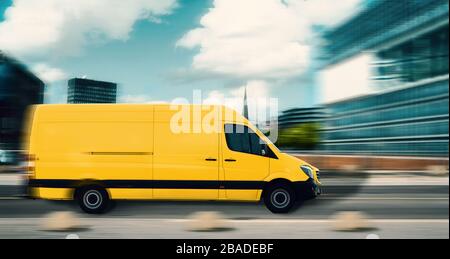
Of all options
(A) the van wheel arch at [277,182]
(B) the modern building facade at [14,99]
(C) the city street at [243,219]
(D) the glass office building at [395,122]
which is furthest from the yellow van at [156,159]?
(D) the glass office building at [395,122]

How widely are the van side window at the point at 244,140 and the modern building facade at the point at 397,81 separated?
54.0 metres

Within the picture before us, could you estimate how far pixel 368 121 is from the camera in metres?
77.9

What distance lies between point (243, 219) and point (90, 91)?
15.1ft

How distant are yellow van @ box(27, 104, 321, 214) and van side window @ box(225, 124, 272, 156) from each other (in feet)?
0.07

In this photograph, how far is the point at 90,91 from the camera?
1040 centimetres

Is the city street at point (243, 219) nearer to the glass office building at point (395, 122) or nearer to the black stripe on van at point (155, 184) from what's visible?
the black stripe on van at point (155, 184)

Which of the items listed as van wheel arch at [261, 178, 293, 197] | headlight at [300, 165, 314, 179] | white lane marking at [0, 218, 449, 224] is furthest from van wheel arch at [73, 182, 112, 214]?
headlight at [300, 165, 314, 179]

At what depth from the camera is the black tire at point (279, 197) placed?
10070mm

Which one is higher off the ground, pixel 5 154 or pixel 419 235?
pixel 5 154

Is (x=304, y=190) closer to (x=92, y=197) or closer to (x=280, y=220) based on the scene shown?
(x=280, y=220)

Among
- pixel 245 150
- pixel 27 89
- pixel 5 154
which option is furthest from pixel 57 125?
pixel 27 89

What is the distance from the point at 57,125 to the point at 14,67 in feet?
138

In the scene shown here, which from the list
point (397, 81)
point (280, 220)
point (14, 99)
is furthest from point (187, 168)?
point (397, 81)
